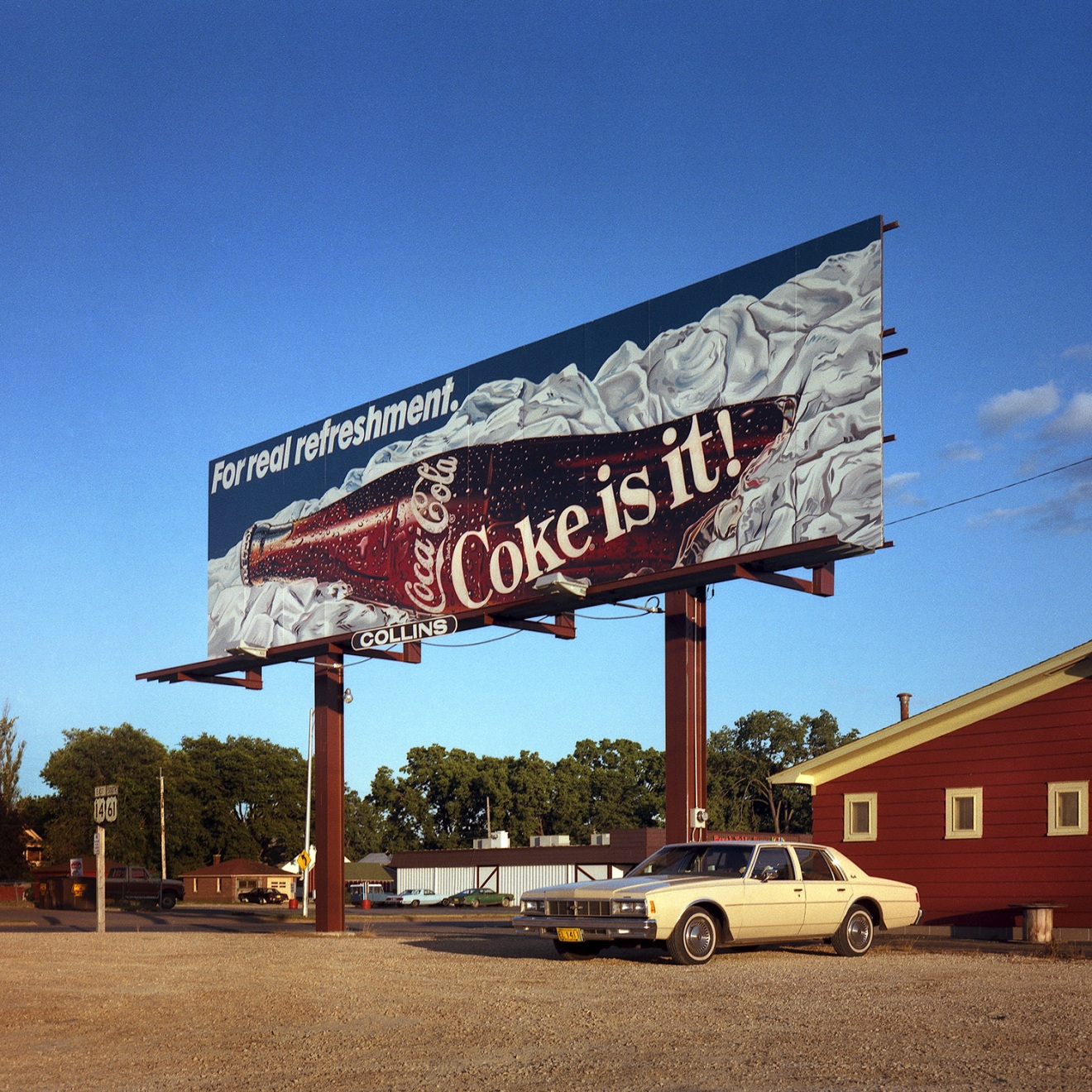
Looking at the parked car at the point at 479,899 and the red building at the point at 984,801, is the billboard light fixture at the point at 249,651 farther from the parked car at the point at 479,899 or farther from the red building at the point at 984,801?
the parked car at the point at 479,899

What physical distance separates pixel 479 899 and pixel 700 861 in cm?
5703

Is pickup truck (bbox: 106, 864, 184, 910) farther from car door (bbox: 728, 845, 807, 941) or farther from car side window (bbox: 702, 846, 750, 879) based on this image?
car door (bbox: 728, 845, 807, 941)

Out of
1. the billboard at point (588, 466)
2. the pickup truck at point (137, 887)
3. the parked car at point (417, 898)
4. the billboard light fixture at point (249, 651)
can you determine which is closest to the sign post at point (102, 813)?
the billboard light fixture at point (249, 651)

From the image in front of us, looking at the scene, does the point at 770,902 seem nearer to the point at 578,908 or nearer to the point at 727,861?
the point at 727,861

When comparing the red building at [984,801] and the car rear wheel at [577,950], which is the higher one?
the red building at [984,801]

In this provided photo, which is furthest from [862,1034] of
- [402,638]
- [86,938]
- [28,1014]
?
[86,938]

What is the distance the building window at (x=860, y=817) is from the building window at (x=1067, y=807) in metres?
3.27

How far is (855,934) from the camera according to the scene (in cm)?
1730

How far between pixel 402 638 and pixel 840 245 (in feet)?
35.4

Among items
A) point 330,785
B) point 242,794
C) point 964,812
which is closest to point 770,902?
point 964,812

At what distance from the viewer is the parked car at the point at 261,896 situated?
70.1 m

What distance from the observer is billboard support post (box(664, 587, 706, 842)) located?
818 inches

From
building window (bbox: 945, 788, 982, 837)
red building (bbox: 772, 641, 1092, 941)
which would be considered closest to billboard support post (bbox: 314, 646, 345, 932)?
red building (bbox: 772, 641, 1092, 941)

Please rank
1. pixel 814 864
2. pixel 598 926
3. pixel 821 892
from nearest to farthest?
pixel 598 926 → pixel 821 892 → pixel 814 864
